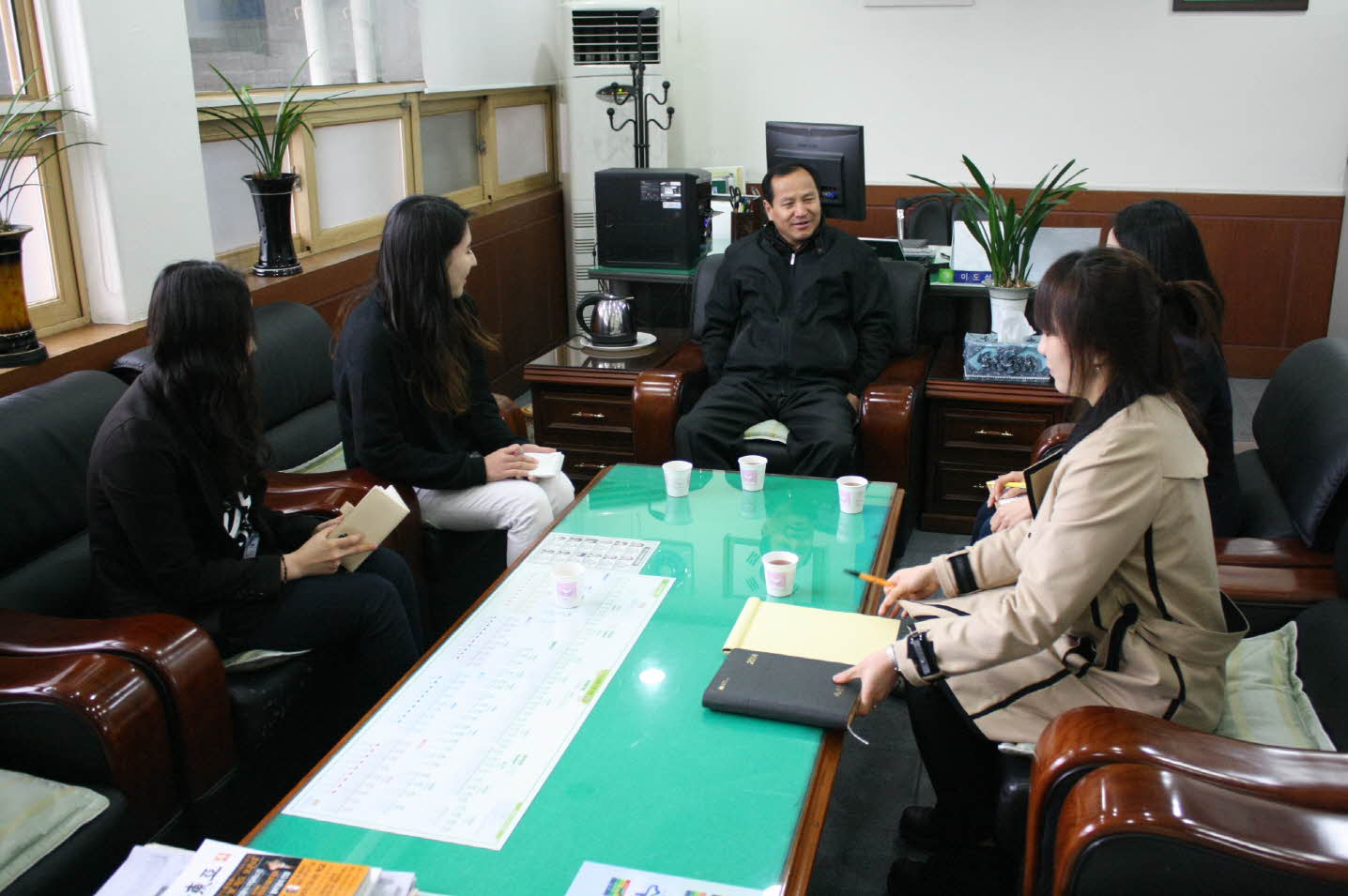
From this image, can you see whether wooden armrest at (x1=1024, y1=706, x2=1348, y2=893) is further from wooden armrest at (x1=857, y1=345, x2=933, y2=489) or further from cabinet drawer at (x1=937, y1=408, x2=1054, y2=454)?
cabinet drawer at (x1=937, y1=408, x2=1054, y2=454)

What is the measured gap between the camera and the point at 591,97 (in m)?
5.38

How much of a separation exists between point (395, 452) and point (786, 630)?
Result: 118cm

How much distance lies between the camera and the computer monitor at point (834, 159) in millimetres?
3791

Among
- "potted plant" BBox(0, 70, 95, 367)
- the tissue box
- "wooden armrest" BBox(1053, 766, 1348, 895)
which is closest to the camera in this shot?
"wooden armrest" BBox(1053, 766, 1348, 895)

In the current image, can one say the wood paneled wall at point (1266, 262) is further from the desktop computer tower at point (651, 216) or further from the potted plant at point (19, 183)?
the potted plant at point (19, 183)

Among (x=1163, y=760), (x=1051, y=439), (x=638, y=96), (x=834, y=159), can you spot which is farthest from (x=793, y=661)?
(x=638, y=96)

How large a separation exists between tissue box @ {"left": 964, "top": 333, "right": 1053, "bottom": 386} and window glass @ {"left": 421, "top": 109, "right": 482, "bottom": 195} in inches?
94.3

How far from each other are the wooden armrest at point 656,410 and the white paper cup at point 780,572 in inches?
56.5

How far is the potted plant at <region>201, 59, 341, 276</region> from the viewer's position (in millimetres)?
3178

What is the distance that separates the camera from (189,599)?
2072 mm

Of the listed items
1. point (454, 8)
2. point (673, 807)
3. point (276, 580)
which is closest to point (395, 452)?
point (276, 580)

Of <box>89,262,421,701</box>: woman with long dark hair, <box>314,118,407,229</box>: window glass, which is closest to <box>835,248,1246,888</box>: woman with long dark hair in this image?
<box>89,262,421,701</box>: woman with long dark hair

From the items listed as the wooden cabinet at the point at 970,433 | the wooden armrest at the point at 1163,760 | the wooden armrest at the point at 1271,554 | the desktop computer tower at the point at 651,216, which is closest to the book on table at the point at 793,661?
the wooden armrest at the point at 1163,760

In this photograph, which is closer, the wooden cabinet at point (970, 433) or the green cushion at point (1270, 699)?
the green cushion at point (1270, 699)
